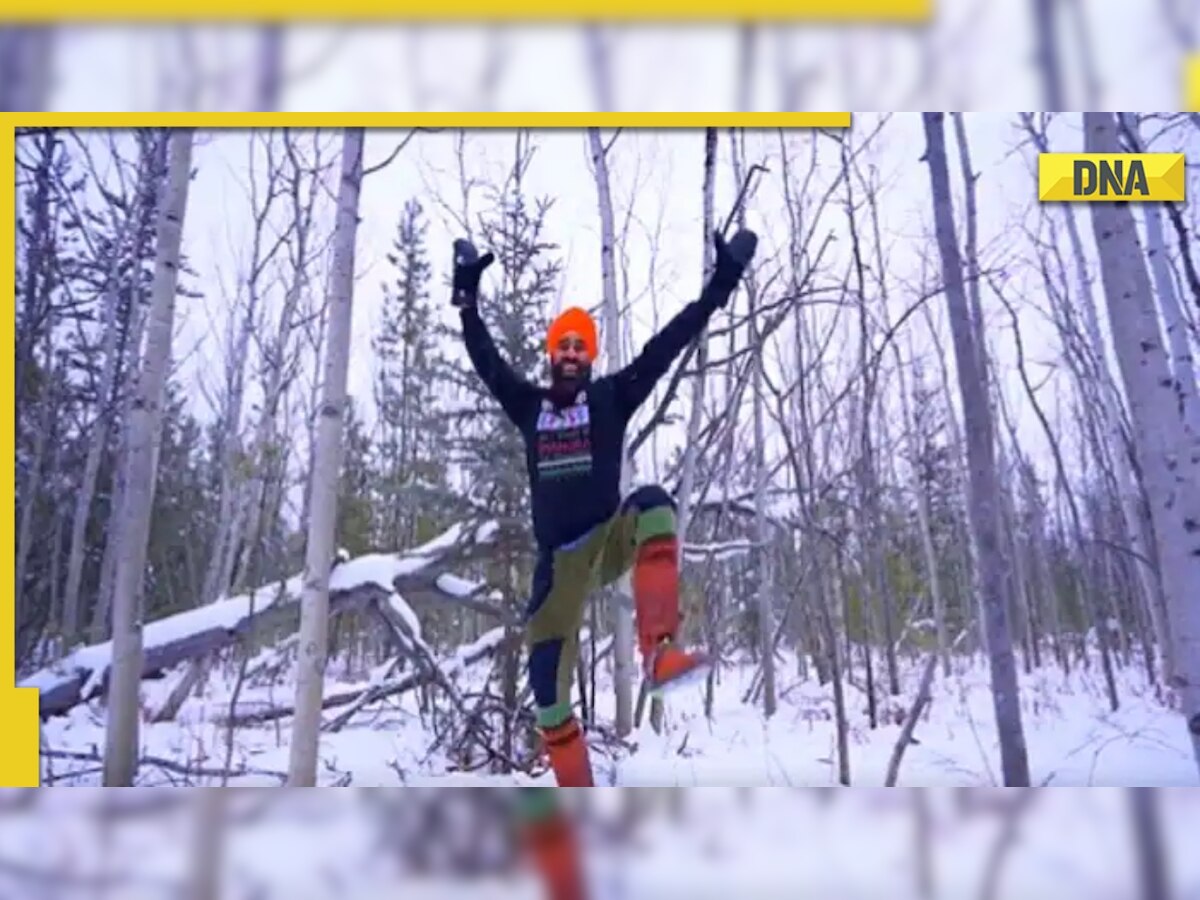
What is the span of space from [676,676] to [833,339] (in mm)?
1044

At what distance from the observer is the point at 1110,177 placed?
278 centimetres

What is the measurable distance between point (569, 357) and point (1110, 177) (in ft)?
5.14

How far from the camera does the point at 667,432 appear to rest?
2818 mm

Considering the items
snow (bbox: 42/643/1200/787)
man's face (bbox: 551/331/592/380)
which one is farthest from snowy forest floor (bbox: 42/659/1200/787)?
man's face (bbox: 551/331/592/380)

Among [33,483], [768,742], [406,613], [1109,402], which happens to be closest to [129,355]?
[33,483]

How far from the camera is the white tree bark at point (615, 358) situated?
8.82 feet

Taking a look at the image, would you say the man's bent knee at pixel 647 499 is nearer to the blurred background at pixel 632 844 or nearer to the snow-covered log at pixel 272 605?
the snow-covered log at pixel 272 605

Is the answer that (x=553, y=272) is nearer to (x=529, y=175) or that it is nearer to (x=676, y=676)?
(x=529, y=175)

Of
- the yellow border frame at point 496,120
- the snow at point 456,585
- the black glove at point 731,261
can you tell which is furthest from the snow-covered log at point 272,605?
the yellow border frame at point 496,120

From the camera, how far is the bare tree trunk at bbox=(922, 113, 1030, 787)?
2707 mm

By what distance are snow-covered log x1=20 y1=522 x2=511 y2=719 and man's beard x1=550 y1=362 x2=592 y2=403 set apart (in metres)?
0.39

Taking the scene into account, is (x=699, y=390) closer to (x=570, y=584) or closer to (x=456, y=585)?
(x=570, y=584)

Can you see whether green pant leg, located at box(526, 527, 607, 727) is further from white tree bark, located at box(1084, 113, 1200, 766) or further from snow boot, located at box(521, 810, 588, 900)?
white tree bark, located at box(1084, 113, 1200, 766)

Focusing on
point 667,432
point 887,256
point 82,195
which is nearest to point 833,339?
point 887,256
